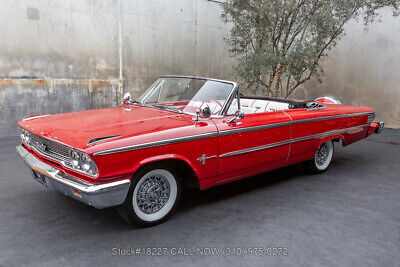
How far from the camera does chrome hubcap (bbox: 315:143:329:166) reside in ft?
16.2

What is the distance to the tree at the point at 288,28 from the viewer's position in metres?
6.74

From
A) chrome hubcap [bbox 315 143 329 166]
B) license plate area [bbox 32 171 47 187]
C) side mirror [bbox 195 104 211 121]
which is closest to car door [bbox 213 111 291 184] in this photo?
side mirror [bbox 195 104 211 121]

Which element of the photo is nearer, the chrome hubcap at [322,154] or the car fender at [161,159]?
the car fender at [161,159]

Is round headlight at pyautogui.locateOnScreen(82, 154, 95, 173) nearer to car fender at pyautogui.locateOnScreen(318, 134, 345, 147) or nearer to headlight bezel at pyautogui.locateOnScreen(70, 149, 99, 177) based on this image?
headlight bezel at pyautogui.locateOnScreen(70, 149, 99, 177)

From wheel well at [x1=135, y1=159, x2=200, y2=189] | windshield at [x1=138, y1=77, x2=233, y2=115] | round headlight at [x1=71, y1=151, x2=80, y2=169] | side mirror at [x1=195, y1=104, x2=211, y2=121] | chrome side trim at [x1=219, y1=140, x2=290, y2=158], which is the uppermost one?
windshield at [x1=138, y1=77, x2=233, y2=115]

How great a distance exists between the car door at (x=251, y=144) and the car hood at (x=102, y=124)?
447 mm

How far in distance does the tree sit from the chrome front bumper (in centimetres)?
533

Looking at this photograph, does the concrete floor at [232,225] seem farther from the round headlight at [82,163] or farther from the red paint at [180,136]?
the round headlight at [82,163]

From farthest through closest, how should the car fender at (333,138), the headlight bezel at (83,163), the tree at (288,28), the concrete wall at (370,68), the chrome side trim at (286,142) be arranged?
the concrete wall at (370,68), the tree at (288,28), the car fender at (333,138), the chrome side trim at (286,142), the headlight bezel at (83,163)

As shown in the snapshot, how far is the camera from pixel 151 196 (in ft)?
10.2

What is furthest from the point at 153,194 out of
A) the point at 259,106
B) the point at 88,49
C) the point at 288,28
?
the point at 288,28

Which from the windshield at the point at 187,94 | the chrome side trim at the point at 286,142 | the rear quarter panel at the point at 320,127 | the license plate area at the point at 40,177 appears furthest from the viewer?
the rear quarter panel at the point at 320,127

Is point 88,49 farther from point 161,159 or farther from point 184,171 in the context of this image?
point 161,159

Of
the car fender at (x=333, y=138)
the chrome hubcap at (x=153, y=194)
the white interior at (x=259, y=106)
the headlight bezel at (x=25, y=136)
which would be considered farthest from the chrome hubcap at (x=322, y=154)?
the headlight bezel at (x=25, y=136)
